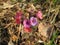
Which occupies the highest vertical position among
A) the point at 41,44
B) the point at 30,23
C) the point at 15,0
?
the point at 15,0

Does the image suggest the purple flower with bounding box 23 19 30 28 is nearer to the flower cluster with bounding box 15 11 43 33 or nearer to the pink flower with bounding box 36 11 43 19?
the flower cluster with bounding box 15 11 43 33

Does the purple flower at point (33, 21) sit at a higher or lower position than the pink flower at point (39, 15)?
lower

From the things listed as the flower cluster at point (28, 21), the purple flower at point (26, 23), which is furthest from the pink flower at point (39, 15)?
the purple flower at point (26, 23)

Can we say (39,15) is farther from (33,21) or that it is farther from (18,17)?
(18,17)

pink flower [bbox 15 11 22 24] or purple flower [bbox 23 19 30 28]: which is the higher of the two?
pink flower [bbox 15 11 22 24]

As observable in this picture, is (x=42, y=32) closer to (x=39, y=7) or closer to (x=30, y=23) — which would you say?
(x=30, y=23)

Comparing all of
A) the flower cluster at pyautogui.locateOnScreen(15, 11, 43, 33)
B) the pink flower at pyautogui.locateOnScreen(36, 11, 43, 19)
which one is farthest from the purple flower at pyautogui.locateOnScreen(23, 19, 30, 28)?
the pink flower at pyautogui.locateOnScreen(36, 11, 43, 19)

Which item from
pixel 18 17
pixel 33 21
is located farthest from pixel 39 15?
pixel 18 17

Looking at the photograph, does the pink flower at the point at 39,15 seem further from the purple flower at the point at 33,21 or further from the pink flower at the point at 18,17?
the pink flower at the point at 18,17

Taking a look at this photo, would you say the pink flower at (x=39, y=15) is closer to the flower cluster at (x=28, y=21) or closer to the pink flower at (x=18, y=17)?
the flower cluster at (x=28, y=21)

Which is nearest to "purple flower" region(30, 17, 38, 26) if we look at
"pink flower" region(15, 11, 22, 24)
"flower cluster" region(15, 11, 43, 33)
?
"flower cluster" region(15, 11, 43, 33)

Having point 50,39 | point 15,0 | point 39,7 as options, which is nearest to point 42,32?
point 50,39
